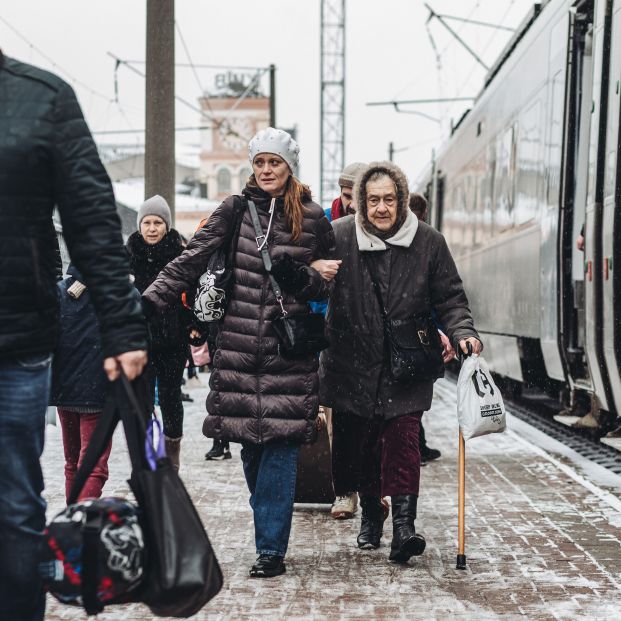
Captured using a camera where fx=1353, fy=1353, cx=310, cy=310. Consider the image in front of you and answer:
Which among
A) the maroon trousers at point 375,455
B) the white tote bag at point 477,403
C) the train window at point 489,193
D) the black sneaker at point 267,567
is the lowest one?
the black sneaker at point 267,567

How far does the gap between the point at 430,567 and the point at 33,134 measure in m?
3.10

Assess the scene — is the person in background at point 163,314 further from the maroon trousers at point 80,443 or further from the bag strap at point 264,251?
the bag strap at point 264,251

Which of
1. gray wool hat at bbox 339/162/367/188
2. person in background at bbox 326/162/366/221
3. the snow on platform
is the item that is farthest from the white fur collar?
the snow on platform

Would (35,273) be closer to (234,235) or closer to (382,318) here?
(234,235)

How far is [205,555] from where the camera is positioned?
3.55m

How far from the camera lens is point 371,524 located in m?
6.38

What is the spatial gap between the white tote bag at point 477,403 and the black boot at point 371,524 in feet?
2.29

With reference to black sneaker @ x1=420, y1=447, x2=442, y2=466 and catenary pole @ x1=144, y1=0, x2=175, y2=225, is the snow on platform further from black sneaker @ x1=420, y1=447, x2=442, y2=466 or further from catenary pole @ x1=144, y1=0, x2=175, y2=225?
catenary pole @ x1=144, y1=0, x2=175, y2=225

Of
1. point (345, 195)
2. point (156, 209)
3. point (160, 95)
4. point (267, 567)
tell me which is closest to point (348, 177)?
point (345, 195)

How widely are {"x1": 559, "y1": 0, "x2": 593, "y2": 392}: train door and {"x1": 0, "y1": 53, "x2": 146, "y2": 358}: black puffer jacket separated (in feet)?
21.8

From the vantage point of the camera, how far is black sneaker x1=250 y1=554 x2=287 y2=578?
5.66 m

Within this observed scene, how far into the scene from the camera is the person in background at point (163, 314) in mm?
7281

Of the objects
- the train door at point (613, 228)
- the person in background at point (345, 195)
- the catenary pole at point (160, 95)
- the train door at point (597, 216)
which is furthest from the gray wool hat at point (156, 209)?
the catenary pole at point (160, 95)

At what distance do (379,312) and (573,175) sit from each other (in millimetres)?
4319
